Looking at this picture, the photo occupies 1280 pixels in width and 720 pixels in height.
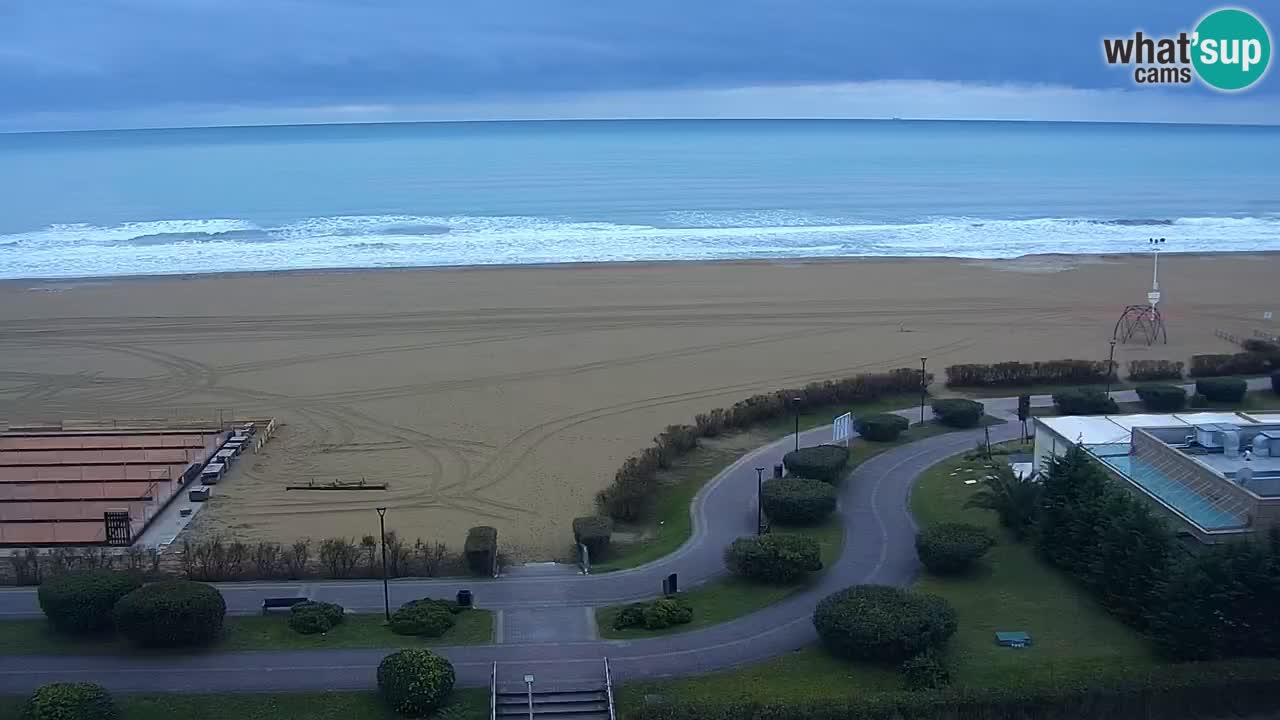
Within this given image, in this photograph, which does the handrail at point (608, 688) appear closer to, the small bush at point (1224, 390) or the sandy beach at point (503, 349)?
the sandy beach at point (503, 349)

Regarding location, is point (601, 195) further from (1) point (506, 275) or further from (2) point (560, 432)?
(2) point (560, 432)

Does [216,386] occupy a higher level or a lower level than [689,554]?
higher

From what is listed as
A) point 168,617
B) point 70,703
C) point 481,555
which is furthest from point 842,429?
point 70,703

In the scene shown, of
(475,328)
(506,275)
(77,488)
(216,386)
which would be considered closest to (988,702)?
(77,488)

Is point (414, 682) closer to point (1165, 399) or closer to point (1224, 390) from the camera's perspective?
point (1165, 399)

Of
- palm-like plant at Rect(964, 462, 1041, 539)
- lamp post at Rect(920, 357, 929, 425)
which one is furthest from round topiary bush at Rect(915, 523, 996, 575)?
lamp post at Rect(920, 357, 929, 425)
